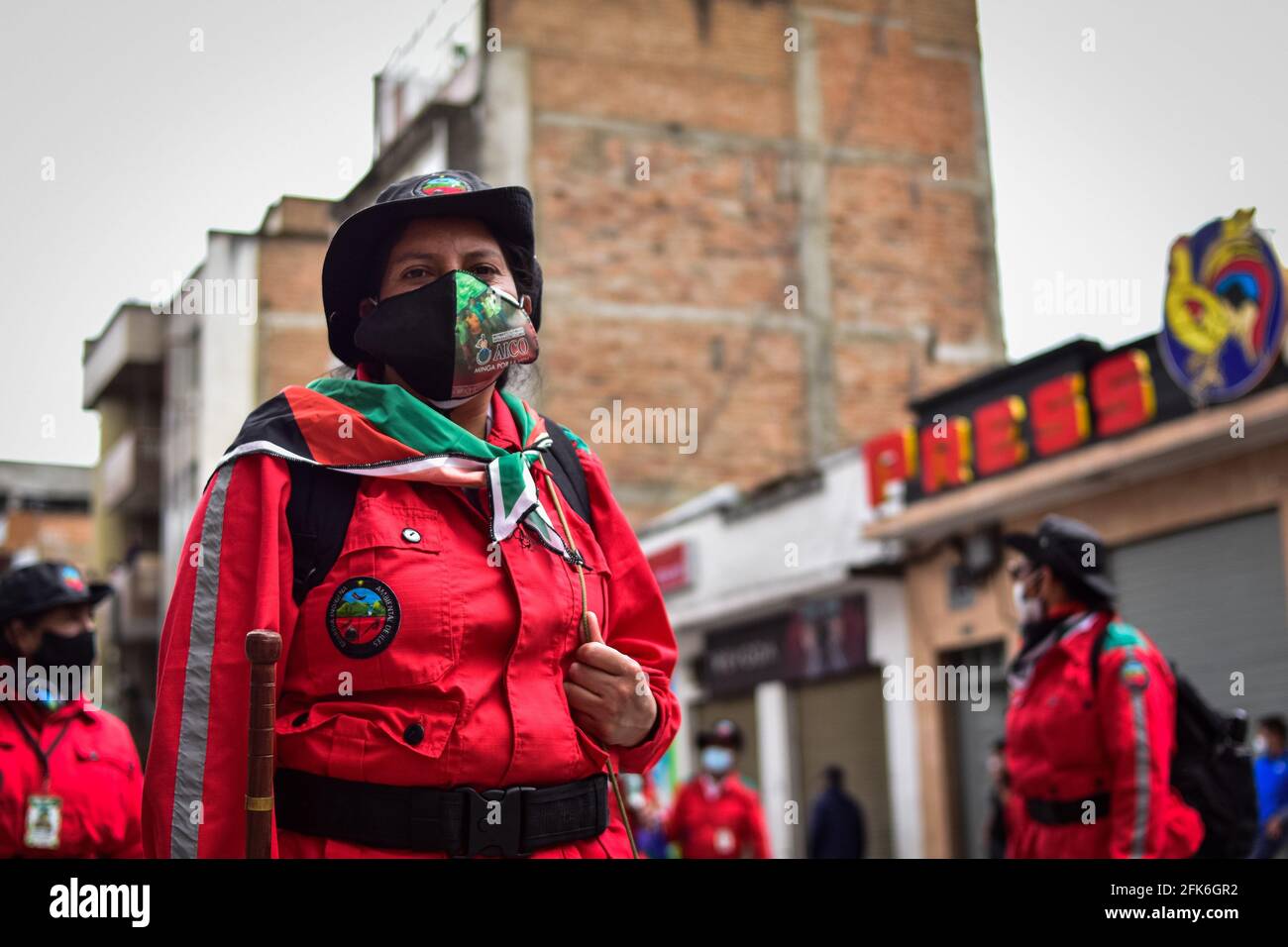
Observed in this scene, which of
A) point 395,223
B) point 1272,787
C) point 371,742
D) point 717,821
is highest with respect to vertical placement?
point 395,223

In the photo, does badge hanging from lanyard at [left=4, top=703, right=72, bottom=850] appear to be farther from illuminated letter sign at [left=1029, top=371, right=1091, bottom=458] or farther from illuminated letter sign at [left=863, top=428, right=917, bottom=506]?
illuminated letter sign at [left=863, top=428, right=917, bottom=506]

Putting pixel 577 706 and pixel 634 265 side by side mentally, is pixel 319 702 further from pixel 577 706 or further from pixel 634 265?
pixel 634 265

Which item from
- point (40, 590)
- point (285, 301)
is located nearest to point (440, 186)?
point (40, 590)

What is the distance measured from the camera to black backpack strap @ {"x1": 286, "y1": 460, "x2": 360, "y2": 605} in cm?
259

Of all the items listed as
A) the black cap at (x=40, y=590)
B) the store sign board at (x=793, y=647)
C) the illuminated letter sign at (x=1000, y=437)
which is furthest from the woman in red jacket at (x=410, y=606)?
the store sign board at (x=793, y=647)

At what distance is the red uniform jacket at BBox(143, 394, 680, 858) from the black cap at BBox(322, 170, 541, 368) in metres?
0.48

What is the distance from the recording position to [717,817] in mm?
14305

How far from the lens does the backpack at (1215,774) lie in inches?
228

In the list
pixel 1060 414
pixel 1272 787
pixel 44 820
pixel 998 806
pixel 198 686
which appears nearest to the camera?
pixel 198 686

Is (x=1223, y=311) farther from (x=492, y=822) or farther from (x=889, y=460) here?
(x=492, y=822)

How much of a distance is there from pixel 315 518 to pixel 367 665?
26cm

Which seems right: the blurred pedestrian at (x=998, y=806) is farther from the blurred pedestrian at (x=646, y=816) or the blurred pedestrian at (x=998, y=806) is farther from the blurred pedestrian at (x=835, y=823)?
the blurred pedestrian at (x=835, y=823)

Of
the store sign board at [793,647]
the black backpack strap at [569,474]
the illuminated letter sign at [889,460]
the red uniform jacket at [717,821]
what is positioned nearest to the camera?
the black backpack strap at [569,474]
